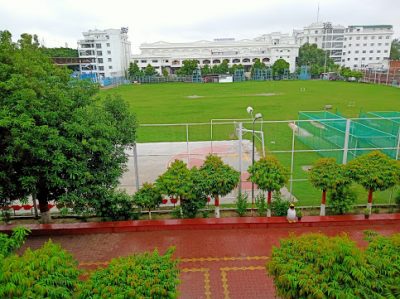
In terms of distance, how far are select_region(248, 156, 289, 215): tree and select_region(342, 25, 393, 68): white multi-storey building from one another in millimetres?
88438

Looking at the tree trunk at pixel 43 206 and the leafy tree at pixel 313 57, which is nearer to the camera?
the tree trunk at pixel 43 206

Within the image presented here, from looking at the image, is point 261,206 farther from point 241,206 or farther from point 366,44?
point 366,44

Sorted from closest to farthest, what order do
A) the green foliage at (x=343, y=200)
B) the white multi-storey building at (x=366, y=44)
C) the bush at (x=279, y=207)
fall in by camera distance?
the green foliage at (x=343, y=200) → the bush at (x=279, y=207) → the white multi-storey building at (x=366, y=44)

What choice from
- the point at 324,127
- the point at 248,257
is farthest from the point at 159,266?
the point at 324,127

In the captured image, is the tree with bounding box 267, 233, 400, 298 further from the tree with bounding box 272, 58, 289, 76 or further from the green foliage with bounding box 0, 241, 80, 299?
the tree with bounding box 272, 58, 289, 76

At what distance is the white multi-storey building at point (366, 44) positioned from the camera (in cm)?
8725

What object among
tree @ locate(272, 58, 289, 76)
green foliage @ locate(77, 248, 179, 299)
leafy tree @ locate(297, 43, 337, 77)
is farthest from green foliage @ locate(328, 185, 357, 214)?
leafy tree @ locate(297, 43, 337, 77)

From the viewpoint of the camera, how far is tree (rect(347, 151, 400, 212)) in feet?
31.9

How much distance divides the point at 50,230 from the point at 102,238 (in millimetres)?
1604

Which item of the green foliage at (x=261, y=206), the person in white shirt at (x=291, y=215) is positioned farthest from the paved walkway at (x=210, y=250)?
the green foliage at (x=261, y=206)

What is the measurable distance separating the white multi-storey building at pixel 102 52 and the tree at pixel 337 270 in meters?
78.0

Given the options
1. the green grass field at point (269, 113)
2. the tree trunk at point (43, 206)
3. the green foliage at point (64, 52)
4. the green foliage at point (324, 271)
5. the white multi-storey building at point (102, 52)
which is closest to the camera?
the green foliage at point (324, 271)

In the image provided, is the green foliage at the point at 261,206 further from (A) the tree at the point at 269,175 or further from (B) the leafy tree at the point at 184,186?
(B) the leafy tree at the point at 184,186

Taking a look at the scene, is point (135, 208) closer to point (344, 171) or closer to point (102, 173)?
point (102, 173)
